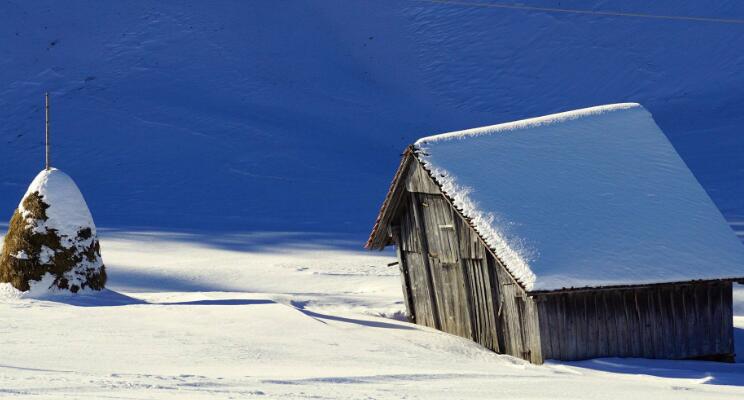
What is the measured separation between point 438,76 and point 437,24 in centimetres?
458

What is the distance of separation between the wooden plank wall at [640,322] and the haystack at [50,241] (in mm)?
7862

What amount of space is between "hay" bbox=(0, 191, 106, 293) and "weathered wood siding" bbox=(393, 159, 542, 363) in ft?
17.9

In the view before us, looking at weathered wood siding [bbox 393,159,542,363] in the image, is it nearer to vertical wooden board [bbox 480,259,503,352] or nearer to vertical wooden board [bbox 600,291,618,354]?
vertical wooden board [bbox 480,259,503,352]

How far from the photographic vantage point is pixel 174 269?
Result: 2839cm

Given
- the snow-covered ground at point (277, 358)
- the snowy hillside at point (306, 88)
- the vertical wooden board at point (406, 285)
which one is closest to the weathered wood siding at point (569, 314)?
the snow-covered ground at point (277, 358)

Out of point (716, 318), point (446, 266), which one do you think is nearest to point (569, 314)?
point (716, 318)

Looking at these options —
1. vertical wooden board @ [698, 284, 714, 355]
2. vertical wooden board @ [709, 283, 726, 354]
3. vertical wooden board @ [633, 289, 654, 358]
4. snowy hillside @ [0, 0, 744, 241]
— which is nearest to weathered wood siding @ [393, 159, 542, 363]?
vertical wooden board @ [633, 289, 654, 358]

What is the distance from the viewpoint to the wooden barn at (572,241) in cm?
1586

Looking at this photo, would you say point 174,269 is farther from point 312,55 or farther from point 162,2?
point 162,2

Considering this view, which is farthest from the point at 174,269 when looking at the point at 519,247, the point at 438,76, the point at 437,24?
the point at 437,24

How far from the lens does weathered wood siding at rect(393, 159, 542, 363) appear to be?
16.5 meters

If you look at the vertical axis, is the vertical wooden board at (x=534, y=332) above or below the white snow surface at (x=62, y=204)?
below

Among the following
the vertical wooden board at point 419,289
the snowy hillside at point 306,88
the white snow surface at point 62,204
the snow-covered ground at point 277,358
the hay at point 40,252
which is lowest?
the snow-covered ground at point 277,358

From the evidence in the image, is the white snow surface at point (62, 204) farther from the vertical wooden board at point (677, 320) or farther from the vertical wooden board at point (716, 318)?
the vertical wooden board at point (716, 318)
